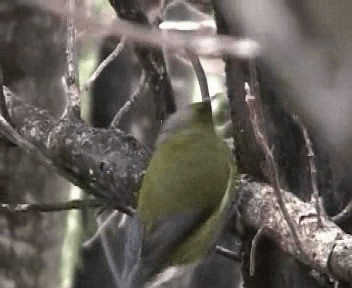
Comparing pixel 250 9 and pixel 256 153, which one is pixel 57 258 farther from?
pixel 250 9

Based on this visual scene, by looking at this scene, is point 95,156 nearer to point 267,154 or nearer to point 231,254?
point 231,254

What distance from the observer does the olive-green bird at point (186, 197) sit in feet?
2.25

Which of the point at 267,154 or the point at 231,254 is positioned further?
the point at 231,254

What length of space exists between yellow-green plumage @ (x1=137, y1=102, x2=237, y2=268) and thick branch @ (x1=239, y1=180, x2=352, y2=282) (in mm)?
36

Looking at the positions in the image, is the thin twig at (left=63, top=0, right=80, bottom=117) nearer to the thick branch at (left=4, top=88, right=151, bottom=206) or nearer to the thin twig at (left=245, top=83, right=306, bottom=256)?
the thick branch at (left=4, top=88, right=151, bottom=206)

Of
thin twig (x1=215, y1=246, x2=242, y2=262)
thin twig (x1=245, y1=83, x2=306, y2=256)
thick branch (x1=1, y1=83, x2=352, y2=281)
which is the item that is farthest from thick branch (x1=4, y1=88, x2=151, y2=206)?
thin twig (x1=245, y1=83, x2=306, y2=256)

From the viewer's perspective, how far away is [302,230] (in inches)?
22.3

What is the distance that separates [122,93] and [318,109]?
1.33 meters

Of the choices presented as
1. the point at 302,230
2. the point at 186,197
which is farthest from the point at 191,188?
the point at 302,230

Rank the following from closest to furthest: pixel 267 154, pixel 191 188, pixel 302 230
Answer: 1. pixel 267 154
2. pixel 302 230
3. pixel 191 188

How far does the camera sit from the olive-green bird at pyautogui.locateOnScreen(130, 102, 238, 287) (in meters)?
0.69

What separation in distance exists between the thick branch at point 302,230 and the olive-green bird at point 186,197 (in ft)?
0.11

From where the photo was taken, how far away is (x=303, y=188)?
0.70 meters

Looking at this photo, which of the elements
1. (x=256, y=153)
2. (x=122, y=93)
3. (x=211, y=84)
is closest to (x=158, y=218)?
(x=256, y=153)
